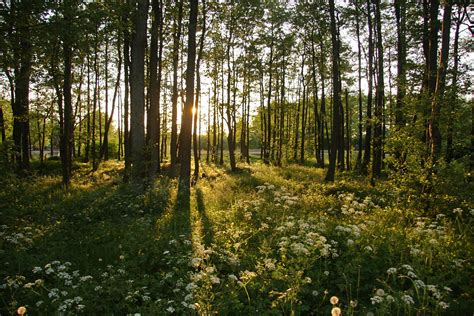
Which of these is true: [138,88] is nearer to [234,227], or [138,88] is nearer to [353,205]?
[234,227]

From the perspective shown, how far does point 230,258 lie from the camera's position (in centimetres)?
570

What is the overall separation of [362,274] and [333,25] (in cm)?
1552

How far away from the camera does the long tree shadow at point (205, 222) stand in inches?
308

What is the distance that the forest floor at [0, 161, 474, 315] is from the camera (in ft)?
15.4

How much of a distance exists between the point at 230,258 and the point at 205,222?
3.75m

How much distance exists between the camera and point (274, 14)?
1097 inches

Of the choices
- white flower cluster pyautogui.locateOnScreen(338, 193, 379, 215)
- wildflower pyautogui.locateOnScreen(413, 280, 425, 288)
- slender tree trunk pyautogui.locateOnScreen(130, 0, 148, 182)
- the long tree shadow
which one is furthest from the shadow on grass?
wildflower pyautogui.locateOnScreen(413, 280, 425, 288)

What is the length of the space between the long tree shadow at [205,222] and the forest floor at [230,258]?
44 mm

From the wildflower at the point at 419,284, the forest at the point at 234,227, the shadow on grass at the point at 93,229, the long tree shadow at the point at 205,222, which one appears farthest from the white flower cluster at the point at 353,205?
the shadow on grass at the point at 93,229

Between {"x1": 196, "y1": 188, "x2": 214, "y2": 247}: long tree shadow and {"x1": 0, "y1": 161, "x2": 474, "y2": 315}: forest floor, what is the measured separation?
0.04 m

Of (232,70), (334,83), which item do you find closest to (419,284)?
(334,83)

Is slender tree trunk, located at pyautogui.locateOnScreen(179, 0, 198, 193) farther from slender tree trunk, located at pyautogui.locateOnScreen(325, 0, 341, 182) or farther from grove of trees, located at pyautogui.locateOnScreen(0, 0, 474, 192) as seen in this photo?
slender tree trunk, located at pyautogui.locateOnScreen(325, 0, 341, 182)

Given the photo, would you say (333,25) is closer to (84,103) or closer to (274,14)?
(274,14)

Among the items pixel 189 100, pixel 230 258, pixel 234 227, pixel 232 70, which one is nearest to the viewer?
pixel 230 258
